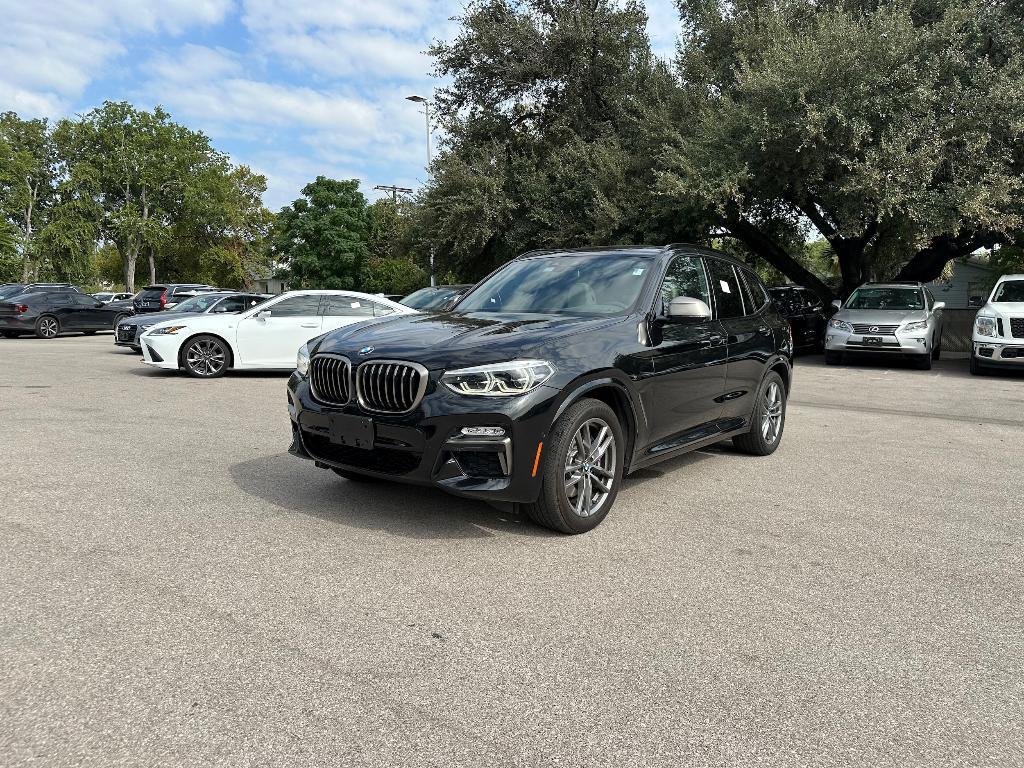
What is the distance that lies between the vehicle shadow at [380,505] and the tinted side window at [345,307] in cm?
712

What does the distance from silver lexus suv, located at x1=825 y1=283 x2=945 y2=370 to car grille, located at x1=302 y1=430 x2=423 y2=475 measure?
13.9m

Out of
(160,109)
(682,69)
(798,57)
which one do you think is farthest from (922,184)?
(160,109)

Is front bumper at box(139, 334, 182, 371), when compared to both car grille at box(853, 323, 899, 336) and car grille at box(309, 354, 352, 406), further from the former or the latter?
car grille at box(853, 323, 899, 336)

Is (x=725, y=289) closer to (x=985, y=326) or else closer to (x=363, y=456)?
(x=363, y=456)

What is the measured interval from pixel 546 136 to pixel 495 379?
2321cm

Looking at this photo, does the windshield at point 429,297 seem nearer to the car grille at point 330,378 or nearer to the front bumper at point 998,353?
the front bumper at point 998,353

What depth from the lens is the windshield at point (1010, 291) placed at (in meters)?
14.7

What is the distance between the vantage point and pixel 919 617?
11.7 ft

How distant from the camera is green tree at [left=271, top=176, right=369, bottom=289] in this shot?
66062mm

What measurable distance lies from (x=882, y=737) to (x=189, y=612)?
9.01ft

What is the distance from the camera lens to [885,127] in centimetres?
1686

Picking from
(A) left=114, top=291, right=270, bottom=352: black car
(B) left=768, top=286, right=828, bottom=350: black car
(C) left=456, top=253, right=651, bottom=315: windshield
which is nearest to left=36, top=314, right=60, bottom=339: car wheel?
(A) left=114, top=291, right=270, bottom=352: black car


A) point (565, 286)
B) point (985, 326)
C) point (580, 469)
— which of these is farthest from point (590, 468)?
point (985, 326)

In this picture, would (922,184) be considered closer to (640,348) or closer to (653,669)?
(640,348)
